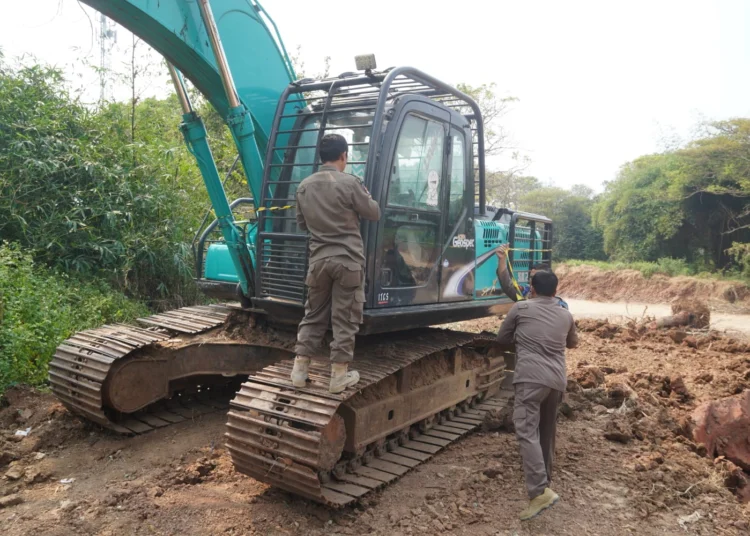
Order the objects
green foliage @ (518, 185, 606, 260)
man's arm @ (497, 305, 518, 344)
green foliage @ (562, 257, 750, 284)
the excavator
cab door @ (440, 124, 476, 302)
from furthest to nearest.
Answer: green foliage @ (518, 185, 606, 260) < green foliage @ (562, 257, 750, 284) < cab door @ (440, 124, 476, 302) < man's arm @ (497, 305, 518, 344) < the excavator

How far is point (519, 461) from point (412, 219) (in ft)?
6.54

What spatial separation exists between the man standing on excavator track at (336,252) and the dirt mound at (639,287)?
49.2 ft

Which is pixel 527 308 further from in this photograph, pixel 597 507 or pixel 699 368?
pixel 699 368

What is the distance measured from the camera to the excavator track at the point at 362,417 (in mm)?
3465

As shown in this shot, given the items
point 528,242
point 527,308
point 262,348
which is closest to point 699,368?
point 528,242

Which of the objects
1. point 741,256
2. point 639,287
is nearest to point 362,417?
point 639,287

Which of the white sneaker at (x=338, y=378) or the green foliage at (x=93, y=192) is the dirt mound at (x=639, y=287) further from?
the white sneaker at (x=338, y=378)

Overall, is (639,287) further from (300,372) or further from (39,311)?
(300,372)

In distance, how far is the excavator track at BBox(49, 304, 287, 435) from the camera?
14.8ft

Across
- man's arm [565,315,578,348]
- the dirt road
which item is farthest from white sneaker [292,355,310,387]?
the dirt road

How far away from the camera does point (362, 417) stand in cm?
400

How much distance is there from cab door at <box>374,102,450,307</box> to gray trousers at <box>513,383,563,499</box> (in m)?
1.02

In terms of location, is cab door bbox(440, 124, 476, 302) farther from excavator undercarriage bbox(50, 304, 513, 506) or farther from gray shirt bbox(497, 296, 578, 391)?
gray shirt bbox(497, 296, 578, 391)

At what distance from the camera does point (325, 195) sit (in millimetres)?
3562
